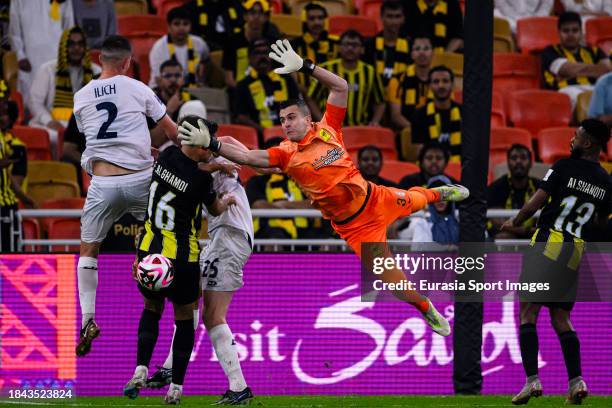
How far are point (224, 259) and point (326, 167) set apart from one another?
124cm

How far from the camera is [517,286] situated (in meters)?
12.8

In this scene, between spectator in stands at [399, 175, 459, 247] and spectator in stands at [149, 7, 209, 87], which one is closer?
spectator in stands at [399, 175, 459, 247]

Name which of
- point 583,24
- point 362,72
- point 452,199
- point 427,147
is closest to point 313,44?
point 362,72

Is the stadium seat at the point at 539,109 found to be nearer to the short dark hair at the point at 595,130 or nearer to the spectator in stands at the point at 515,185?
the spectator in stands at the point at 515,185

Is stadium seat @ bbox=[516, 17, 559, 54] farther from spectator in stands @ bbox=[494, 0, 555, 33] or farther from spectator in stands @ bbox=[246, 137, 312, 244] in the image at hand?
spectator in stands @ bbox=[246, 137, 312, 244]

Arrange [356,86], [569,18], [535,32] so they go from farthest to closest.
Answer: [535,32] < [569,18] < [356,86]

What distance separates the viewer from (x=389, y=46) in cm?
1752

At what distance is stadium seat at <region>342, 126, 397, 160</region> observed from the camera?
A: 15977 mm

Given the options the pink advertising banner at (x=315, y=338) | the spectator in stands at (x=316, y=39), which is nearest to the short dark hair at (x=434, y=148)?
the pink advertising banner at (x=315, y=338)

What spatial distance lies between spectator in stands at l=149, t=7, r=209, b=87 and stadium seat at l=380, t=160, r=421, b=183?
286 cm

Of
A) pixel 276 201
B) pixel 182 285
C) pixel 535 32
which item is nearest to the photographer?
pixel 182 285

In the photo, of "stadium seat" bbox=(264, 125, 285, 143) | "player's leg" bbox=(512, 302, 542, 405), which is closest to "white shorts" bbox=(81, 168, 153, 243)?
"player's leg" bbox=(512, 302, 542, 405)

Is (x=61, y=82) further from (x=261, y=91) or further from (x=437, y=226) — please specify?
(x=437, y=226)

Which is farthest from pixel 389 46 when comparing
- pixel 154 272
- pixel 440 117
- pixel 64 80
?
pixel 154 272
